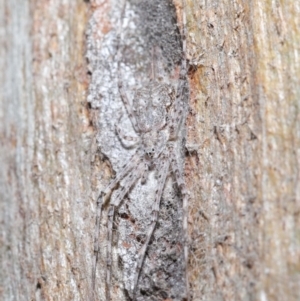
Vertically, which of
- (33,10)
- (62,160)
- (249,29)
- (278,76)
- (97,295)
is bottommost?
(97,295)

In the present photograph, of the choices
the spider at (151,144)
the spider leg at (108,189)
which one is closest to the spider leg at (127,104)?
the spider at (151,144)

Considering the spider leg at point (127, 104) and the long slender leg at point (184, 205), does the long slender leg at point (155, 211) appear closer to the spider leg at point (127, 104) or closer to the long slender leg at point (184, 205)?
the long slender leg at point (184, 205)

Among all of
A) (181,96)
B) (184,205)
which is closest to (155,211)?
(184,205)

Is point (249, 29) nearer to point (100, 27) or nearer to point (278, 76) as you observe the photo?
point (278, 76)


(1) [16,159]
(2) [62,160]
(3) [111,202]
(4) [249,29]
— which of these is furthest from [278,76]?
(1) [16,159]

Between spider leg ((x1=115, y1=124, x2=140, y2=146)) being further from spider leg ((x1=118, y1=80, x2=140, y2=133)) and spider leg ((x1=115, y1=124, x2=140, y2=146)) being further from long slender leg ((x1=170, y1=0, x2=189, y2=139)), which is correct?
long slender leg ((x1=170, y1=0, x2=189, y2=139))

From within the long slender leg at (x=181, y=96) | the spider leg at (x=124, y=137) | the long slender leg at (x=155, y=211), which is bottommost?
the long slender leg at (x=155, y=211)
